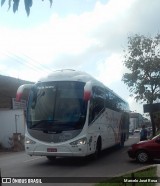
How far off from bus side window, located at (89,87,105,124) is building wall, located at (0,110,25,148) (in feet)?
54.5

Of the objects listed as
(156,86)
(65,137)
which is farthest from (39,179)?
(156,86)

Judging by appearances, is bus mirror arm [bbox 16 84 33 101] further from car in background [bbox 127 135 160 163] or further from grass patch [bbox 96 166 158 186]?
grass patch [bbox 96 166 158 186]

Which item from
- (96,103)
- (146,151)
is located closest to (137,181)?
(146,151)

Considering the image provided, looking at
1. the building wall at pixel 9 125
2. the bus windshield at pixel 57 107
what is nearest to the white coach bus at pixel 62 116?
the bus windshield at pixel 57 107

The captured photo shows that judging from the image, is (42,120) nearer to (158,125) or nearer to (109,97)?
(109,97)

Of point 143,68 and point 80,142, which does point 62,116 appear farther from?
point 143,68

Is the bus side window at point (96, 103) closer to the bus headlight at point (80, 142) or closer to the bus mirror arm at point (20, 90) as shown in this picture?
the bus headlight at point (80, 142)

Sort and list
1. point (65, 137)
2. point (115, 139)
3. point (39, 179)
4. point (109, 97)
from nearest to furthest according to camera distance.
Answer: point (39, 179)
point (65, 137)
point (109, 97)
point (115, 139)

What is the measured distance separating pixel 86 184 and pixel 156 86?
2683 centimetres

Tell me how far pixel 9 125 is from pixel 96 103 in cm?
1920

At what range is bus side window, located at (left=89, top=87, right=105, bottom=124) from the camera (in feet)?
49.1

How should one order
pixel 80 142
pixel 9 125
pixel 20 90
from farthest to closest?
pixel 9 125, pixel 20 90, pixel 80 142

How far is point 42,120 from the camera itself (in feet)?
46.8

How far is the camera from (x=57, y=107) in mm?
14250
